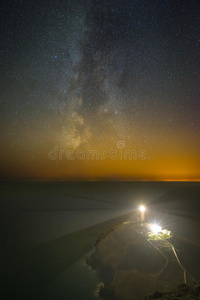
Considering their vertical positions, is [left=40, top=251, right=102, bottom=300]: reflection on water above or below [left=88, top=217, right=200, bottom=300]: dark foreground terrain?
below

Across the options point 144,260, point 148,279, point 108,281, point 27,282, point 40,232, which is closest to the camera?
point 148,279

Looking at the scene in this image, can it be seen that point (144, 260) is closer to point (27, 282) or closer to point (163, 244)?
point (163, 244)

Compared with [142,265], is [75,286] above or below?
below

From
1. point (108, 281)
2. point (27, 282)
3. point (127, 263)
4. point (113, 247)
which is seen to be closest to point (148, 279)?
point (127, 263)

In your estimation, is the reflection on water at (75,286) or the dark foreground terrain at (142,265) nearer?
the dark foreground terrain at (142,265)

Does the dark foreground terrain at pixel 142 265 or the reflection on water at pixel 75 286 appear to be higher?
the dark foreground terrain at pixel 142 265

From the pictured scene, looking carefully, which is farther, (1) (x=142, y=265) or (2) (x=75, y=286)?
(2) (x=75, y=286)

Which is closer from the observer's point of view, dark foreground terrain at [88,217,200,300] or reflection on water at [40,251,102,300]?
dark foreground terrain at [88,217,200,300]

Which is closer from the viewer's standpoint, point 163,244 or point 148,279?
Result: point 148,279

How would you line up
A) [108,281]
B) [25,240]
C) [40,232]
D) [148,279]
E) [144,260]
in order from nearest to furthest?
[148,279] → [144,260] → [108,281] → [25,240] → [40,232]

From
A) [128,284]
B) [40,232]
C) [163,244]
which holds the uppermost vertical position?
[163,244]

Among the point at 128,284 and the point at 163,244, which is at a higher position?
the point at 163,244
